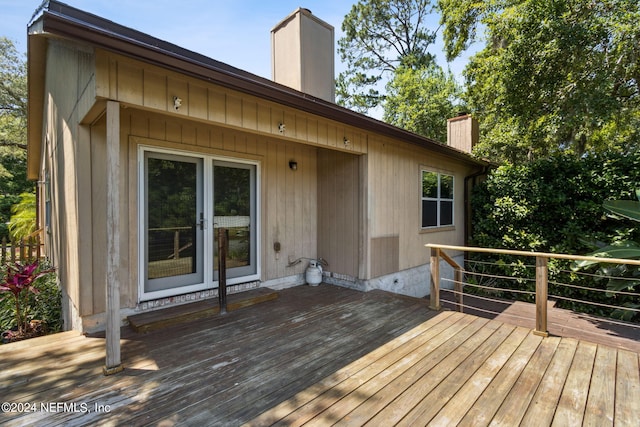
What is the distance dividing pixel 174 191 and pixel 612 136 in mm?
13922

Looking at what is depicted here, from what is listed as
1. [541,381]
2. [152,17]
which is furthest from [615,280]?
[152,17]

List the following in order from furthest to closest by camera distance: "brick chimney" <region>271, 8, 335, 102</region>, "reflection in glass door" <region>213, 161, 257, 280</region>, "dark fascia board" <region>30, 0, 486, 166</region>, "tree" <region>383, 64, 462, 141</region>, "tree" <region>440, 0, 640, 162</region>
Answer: "tree" <region>383, 64, 462, 141</region>, "brick chimney" <region>271, 8, 335, 102</region>, "tree" <region>440, 0, 640, 162</region>, "reflection in glass door" <region>213, 161, 257, 280</region>, "dark fascia board" <region>30, 0, 486, 166</region>

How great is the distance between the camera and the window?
6.58 metres

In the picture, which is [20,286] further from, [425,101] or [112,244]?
[425,101]

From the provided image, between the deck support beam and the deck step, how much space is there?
2.55 ft

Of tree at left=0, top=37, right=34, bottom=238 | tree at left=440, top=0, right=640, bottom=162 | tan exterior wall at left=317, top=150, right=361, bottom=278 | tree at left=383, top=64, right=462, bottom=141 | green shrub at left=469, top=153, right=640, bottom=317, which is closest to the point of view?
tan exterior wall at left=317, top=150, right=361, bottom=278

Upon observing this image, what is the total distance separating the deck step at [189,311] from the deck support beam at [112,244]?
30.6 inches

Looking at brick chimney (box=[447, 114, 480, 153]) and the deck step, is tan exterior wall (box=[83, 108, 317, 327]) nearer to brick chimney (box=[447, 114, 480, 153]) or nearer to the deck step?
the deck step

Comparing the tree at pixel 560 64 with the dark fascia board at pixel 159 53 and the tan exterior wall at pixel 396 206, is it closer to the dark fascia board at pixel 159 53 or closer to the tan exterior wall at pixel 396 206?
the tan exterior wall at pixel 396 206

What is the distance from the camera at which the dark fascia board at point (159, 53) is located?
1.97m

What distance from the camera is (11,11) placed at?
29.5ft

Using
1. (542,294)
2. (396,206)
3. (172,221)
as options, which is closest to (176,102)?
(172,221)

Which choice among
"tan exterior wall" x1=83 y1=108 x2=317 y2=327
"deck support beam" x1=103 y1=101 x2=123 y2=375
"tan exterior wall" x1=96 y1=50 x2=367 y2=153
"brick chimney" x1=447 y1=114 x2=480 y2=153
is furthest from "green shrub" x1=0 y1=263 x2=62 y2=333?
"brick chimney" x1=447 y1=114 x2=480 y2=153

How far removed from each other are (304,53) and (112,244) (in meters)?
5.08
